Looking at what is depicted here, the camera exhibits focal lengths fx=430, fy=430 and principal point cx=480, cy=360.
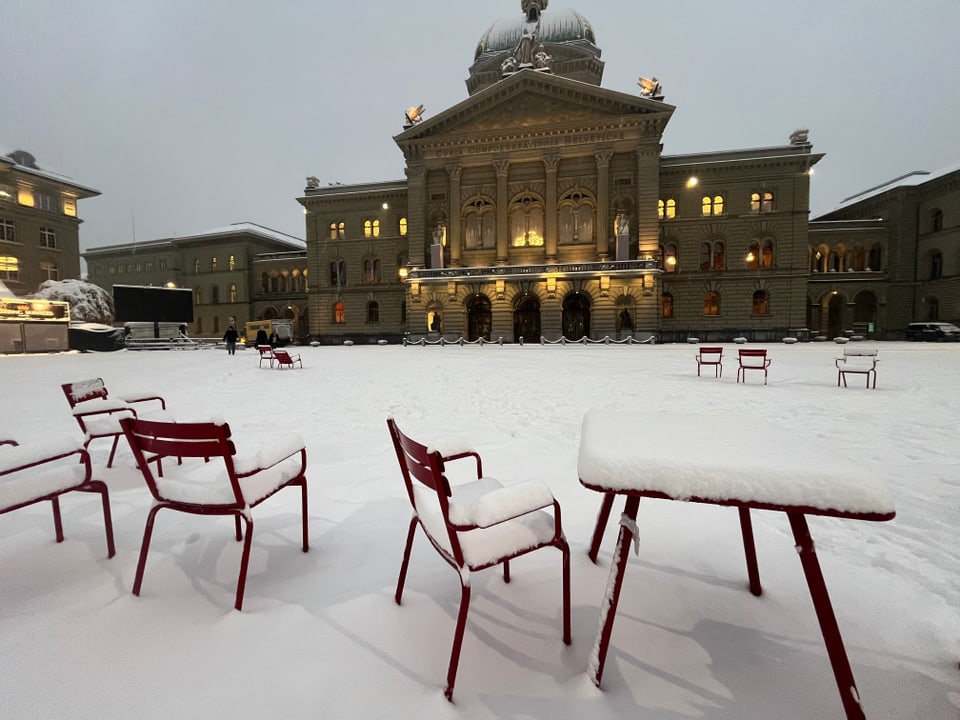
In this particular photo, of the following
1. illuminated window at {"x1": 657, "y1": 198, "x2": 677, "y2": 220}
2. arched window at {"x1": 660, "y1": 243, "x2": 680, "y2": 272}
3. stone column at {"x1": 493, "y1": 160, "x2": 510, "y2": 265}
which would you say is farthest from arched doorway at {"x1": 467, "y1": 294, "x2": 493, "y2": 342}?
illuminated window at {"x1": 657, "y1": 198, "x2": 677, "y2": 220}

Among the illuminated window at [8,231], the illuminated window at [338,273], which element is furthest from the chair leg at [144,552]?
the illuminated window at [8,231]

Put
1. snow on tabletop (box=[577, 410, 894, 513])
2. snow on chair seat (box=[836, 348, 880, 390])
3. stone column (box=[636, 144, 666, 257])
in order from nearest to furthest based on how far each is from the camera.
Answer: snow on tabletop (box=[577, 410, 894, 513])
snow on chair seat (box=[836, 348, 880, 390])
stone column (box=[636, 144, 666, 257])

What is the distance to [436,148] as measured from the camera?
37.3 m

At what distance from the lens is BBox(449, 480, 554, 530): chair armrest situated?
1978 mm

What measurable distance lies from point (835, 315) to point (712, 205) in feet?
52.3

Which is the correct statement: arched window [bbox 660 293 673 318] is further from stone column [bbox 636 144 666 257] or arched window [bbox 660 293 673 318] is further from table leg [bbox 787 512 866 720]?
table leg [bbox 787 512 866 720]

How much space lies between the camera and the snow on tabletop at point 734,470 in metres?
1.61

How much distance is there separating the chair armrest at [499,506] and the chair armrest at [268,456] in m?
1.45

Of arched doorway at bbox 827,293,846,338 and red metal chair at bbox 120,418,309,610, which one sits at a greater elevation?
arched doorway at bbox 827,293,846,338

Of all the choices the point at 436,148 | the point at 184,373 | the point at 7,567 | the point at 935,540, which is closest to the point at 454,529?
the point at 7,567

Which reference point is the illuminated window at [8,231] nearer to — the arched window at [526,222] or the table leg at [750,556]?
the arched window at [526,222]

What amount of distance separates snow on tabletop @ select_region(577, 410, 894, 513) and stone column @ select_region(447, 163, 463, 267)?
121 ft

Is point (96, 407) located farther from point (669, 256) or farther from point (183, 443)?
point (669, 256)

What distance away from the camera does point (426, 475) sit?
6.76 feet
